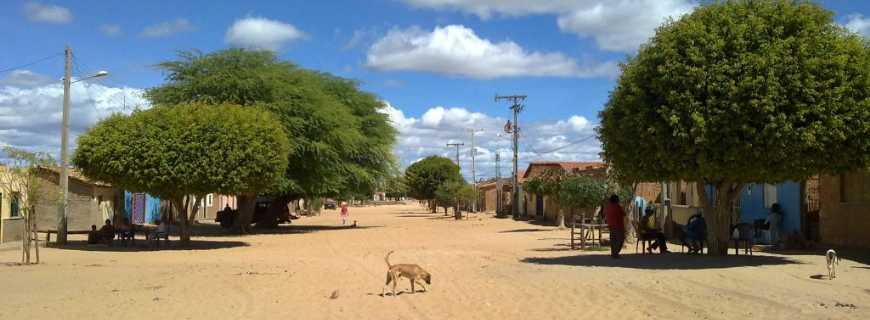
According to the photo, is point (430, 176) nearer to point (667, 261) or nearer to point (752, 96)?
point (667, 261)

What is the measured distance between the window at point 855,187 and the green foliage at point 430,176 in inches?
2302

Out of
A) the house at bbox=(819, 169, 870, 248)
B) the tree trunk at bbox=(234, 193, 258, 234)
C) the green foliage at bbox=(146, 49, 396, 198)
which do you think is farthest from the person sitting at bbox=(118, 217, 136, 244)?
the house at bbox=(819, 169, 870, 248)

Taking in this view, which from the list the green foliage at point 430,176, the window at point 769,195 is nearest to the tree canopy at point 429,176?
the green foliage at point 430,176

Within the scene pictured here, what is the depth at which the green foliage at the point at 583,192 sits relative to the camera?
33428 millimetres

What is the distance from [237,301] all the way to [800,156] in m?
10.4

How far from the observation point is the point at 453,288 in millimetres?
14023

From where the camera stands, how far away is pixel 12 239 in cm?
2848

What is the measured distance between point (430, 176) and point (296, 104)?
147 ft

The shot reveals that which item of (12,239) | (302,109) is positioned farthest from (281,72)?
(12,239)

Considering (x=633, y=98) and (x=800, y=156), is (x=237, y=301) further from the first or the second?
(x=800, y=156)

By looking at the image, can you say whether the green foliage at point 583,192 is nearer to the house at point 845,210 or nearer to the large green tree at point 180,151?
the house at point 845,210

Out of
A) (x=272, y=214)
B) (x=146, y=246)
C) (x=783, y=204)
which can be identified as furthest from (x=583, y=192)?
(x=272, y=214)

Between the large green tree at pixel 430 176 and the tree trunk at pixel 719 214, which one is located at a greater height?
the large green tree at pixel 430 176

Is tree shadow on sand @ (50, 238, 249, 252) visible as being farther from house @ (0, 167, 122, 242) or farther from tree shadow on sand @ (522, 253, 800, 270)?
tree shadow on sand @ (522, 253, 800, 270)
